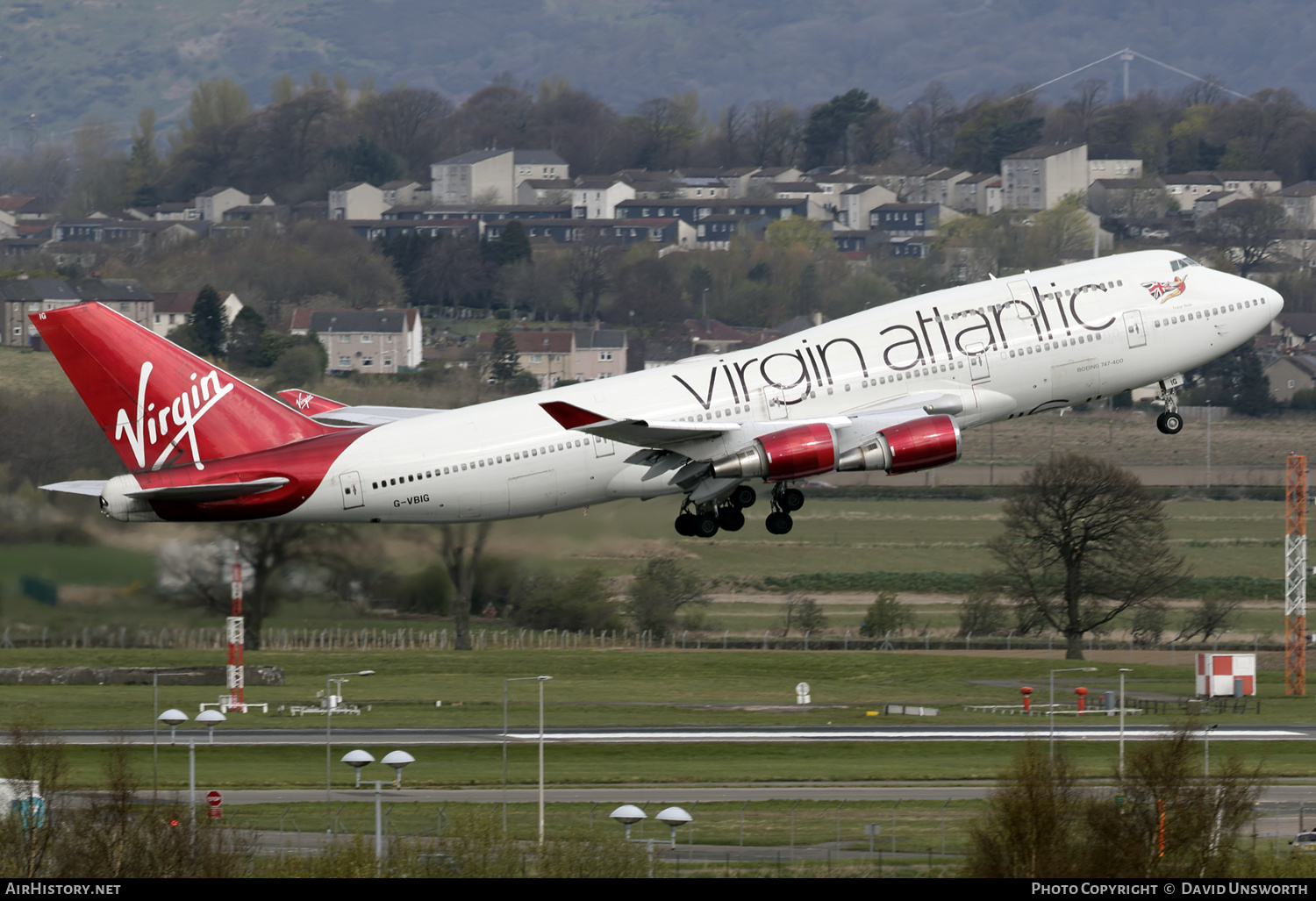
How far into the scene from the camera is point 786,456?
56.8 metres

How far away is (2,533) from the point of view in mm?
83000

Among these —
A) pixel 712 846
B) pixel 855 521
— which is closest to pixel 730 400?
pixel 712 846

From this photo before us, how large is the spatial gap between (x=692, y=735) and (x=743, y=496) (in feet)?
72.6

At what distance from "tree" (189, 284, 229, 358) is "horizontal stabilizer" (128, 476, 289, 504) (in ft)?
403

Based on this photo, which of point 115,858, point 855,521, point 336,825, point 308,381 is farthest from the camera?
point 308,381

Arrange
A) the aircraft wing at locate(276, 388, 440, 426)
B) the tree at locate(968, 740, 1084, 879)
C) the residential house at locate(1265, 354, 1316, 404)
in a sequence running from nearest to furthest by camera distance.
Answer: the tree at locate(968, 740, 1084, 879)
the aircraft wing at locate(276, 388, 440, 426)
the residential house at locate(1265, 354, 1316, 404)

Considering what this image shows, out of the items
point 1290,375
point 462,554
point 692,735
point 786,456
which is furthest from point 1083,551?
point 1290,375

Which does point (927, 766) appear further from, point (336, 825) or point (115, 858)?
point (115, 858)

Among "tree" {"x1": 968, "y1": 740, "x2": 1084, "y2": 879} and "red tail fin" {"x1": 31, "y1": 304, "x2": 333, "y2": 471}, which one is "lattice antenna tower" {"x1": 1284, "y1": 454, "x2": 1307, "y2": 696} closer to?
"tree" {"x1": 968, "y1": 740, "x2": 1084, "y2": 879}

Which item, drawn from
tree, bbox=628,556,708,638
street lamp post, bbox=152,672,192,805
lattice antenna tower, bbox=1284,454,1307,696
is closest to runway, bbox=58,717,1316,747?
street lamp post, bbox=152,672,192,805

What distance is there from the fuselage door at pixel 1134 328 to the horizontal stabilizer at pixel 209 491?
81.9ft

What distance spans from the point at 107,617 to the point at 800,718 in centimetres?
2881

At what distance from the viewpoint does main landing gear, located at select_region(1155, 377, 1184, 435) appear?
63.2 m

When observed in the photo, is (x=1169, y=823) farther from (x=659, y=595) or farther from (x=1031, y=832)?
(x=659, y=595)
